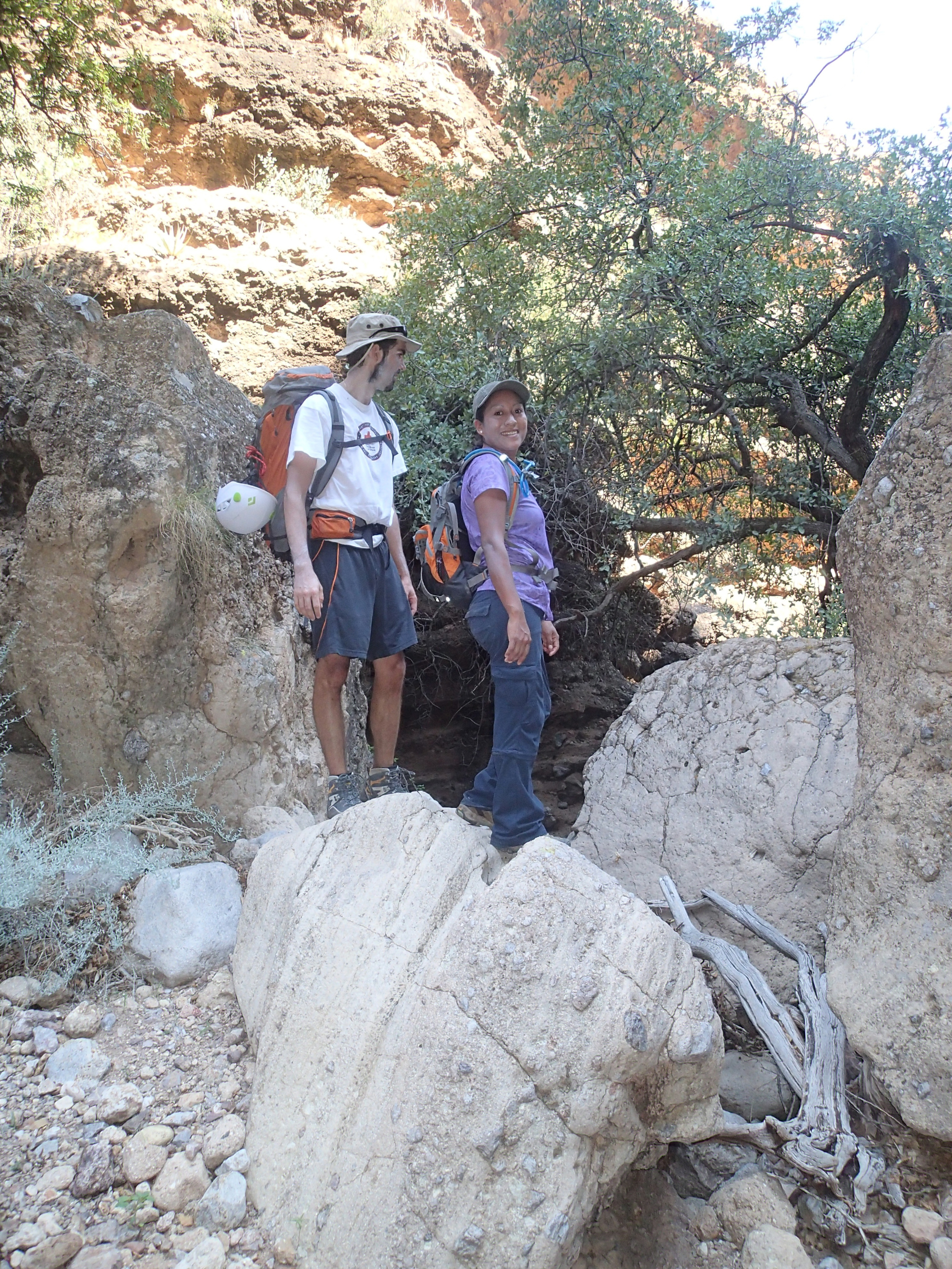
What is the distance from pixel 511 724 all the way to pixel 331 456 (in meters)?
1.27

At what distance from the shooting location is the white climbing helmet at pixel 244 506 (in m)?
3.53

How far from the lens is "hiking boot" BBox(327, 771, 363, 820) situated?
11.1 feet

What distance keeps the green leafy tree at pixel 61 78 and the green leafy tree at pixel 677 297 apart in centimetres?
288

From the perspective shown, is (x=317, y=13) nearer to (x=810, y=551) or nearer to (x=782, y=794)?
(x=810, y=551)

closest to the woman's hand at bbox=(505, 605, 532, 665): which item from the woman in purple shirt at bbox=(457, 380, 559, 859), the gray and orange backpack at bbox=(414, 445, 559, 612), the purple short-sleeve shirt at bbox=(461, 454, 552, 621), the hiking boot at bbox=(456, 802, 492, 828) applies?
the woman in purple shirt at bbox=(457, 380, 559, 859)

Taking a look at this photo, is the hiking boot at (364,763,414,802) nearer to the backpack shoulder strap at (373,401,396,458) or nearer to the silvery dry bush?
the silvery dry bush

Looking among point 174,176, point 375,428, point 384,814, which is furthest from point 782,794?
point 174,176

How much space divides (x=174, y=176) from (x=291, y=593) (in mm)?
8095

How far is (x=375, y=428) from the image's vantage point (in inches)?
138

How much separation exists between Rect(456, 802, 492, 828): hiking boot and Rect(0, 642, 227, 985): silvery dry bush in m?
1.03

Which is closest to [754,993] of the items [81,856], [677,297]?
[81,856]

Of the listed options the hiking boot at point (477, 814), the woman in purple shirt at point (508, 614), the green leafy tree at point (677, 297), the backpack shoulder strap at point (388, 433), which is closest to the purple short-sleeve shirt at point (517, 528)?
the woman in purple shirt at point (508, 614)

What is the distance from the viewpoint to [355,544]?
3434 mm

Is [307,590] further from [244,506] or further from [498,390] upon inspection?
[498,390]
